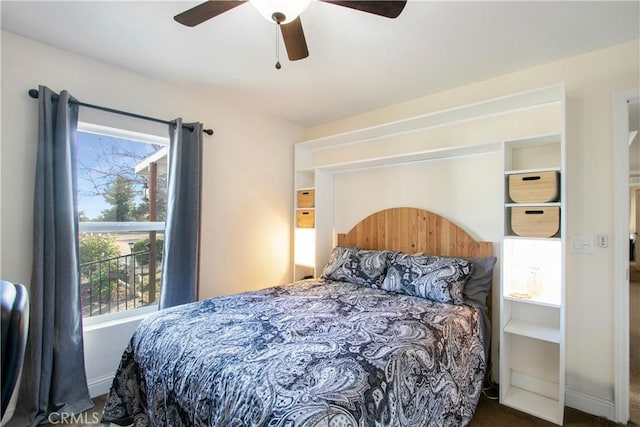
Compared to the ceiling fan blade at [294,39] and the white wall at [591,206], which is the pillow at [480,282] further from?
the ceiling fan blade at [294,39]

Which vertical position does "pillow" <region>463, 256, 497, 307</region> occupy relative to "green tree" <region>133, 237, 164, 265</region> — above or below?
below

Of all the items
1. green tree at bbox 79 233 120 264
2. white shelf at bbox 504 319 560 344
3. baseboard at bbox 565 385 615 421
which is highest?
green tree at bbox 79 233 120 264

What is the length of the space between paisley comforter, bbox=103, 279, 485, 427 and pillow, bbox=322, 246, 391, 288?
0.40m

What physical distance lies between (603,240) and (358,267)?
5.63ft

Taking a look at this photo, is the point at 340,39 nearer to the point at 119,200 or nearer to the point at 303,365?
the point at 303,365

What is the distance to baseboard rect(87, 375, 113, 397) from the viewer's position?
2.27 metres

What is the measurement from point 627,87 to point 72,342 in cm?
397

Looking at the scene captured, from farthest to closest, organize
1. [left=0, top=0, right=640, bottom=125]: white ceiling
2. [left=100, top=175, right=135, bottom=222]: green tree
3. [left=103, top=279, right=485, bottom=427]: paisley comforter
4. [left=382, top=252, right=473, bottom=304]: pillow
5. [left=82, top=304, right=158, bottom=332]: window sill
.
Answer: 1. [left=100, top=175, right=135, bottom=222]: green tree
2. [left=82, top=304, right=158, bottom=332]: window sill
3. [left=382, top=252, right=473, bottom=304]: pillow
4. [left=0, top=0, right=640, bottom=125]: white ceiling
5. [left=103, top=279, right=485, bottom=427]: paisley comforter

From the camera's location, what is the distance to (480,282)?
2377 millimetres

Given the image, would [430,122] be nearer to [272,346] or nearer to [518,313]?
[518,313]

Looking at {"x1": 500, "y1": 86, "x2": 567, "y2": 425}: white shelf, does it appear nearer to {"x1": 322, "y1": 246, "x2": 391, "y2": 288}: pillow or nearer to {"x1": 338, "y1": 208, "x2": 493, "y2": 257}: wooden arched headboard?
{"x1": 338, "y1": 208, "x2": 493, "y2": 257}: wooden arched headboard

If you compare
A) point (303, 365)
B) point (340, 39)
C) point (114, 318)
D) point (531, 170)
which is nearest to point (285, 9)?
point (340, 39)

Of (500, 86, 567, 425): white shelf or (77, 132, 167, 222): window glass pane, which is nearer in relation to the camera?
(500, 86, 567, 425): white shelf

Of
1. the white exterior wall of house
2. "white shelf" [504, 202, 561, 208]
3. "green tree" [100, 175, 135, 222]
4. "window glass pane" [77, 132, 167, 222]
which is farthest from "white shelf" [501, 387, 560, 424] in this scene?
"green tree" [100, 175, 135, 222]
